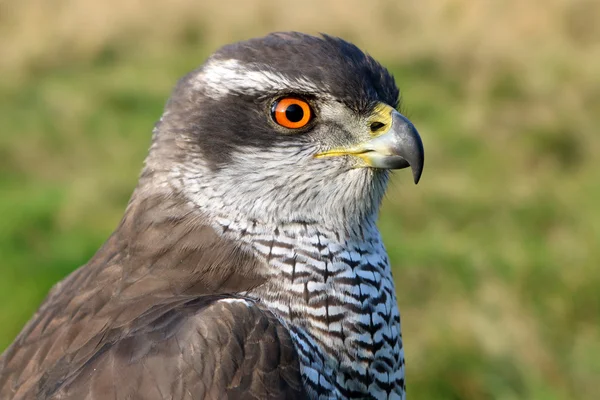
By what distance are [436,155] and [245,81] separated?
580cm

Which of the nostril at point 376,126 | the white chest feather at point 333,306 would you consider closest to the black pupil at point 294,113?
the nostril at point 376,126

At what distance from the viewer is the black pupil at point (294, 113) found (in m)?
3.29

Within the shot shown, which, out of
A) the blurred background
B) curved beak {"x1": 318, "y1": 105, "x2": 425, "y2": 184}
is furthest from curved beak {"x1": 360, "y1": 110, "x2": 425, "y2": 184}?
the blurred background

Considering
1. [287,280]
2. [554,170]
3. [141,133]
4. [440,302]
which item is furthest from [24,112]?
[287,280]

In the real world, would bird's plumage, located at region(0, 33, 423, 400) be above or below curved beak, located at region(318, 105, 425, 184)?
below

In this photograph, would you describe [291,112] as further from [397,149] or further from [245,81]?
[397,149]

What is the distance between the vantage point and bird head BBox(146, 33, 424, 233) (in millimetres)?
3260

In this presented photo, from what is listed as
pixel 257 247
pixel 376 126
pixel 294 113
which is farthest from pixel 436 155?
pixel 257 247

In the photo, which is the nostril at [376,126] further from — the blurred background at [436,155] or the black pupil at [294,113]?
the blurred background at [436,155]

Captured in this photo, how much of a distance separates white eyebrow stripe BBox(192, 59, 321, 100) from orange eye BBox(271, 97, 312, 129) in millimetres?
52

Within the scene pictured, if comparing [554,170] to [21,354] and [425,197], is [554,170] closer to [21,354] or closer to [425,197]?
[425,197]

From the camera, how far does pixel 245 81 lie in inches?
129

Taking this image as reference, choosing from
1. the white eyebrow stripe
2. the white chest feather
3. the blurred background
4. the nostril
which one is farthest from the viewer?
the blurred background

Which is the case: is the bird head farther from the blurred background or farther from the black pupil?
the blurred background
